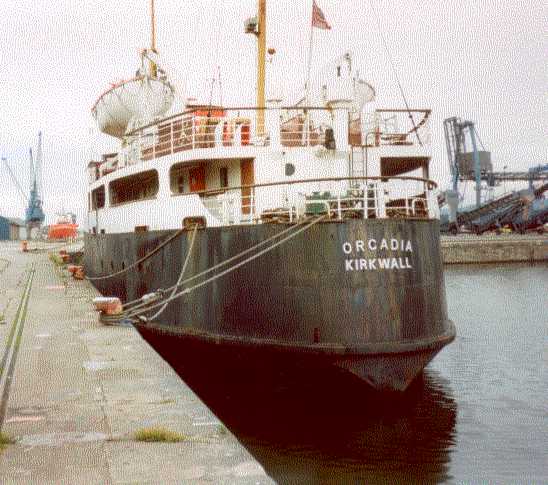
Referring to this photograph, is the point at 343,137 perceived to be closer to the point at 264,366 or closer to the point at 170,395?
the point at 264,366

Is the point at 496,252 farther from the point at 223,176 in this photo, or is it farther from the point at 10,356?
the point at 10,356


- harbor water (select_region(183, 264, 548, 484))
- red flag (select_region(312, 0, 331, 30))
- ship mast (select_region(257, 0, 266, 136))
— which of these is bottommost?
harbor water (select_region(183, 264, 548, 484))

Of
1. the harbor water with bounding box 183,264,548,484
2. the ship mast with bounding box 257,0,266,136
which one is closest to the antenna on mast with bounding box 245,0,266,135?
the ship mast with bounding box 257,0,266,136

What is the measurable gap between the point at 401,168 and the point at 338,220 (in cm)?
721

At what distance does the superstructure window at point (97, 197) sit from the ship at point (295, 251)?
6650 millimetres

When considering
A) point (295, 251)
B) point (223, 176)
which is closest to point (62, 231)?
point (223, 176)

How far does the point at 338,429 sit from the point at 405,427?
3.60 ft

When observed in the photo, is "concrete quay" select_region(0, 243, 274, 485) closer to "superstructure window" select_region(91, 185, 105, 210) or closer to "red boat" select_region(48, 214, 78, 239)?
"superstructure window" select_region(91, 185, 105, 210)

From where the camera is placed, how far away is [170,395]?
7754 mm

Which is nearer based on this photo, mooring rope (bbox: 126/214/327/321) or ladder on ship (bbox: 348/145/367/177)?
mooring rope (bbox: 126/214/327/321)

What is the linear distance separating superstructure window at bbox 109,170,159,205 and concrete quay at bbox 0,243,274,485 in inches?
256

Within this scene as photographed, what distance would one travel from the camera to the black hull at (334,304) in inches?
399

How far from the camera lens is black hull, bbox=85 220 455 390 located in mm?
10133

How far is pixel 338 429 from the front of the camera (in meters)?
9.65
